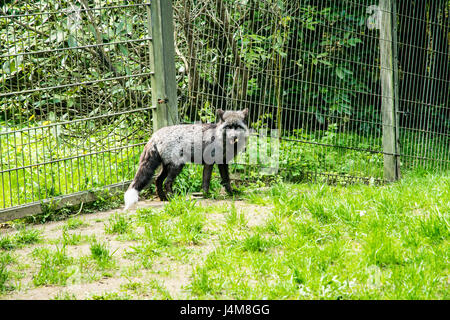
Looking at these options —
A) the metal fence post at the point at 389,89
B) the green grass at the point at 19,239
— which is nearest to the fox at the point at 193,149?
the green grass at the point at 19,239

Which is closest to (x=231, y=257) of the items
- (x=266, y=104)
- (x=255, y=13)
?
(x=266, y=104)

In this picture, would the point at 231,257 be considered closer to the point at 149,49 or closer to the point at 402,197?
the point at 402,197

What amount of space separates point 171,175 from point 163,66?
1.31 metres

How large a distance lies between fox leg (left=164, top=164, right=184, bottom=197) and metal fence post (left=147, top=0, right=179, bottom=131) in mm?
584

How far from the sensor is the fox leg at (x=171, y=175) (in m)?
5.82

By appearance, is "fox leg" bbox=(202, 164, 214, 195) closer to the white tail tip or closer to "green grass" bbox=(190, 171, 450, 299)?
the white tail tip

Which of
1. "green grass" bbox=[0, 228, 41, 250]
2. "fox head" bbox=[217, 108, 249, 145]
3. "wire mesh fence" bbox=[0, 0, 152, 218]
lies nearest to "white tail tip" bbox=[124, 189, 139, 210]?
"wire mesh fence" bbox=[0, 0, 152, 218]

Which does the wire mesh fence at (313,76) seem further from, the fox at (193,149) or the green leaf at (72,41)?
the green leaf at (72,41)

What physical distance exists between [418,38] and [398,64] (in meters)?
0.48

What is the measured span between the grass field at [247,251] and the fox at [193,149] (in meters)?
0.61

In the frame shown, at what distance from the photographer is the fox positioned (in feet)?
18.8

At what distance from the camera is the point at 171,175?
229 inches

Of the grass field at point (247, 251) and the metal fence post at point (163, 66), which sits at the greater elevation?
the metal fence post at point (163, 66)

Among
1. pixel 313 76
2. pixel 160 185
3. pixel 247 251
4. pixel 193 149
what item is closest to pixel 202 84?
pixel 193 149
